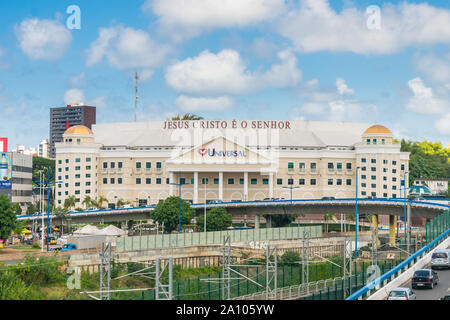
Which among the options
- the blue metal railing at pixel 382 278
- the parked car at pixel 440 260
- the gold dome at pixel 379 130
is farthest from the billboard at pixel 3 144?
the parked car at pixel 440 260

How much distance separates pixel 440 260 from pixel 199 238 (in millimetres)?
33420

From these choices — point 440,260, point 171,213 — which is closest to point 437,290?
point 440,260

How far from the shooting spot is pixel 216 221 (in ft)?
359

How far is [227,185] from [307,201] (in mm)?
33267

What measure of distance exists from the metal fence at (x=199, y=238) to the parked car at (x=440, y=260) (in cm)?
3180

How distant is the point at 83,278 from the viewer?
2459 inches

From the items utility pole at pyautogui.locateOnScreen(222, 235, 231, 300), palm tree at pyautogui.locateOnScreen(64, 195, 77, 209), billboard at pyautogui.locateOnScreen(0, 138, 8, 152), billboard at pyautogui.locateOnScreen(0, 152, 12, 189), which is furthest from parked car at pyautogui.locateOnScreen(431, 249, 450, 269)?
billboard at pyautogui.locateOnScreen(0, 138, 8, 152)

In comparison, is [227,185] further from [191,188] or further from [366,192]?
[366,192]

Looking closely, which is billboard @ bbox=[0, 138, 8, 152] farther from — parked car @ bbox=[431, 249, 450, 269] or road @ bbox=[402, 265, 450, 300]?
road @ bbox=[402, 265, 450, 300]

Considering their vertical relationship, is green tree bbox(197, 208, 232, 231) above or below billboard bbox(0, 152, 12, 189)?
below

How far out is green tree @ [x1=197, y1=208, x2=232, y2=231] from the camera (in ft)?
359

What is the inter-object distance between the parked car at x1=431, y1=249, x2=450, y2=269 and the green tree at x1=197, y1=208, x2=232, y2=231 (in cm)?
5695

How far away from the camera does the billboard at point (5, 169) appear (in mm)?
142875
